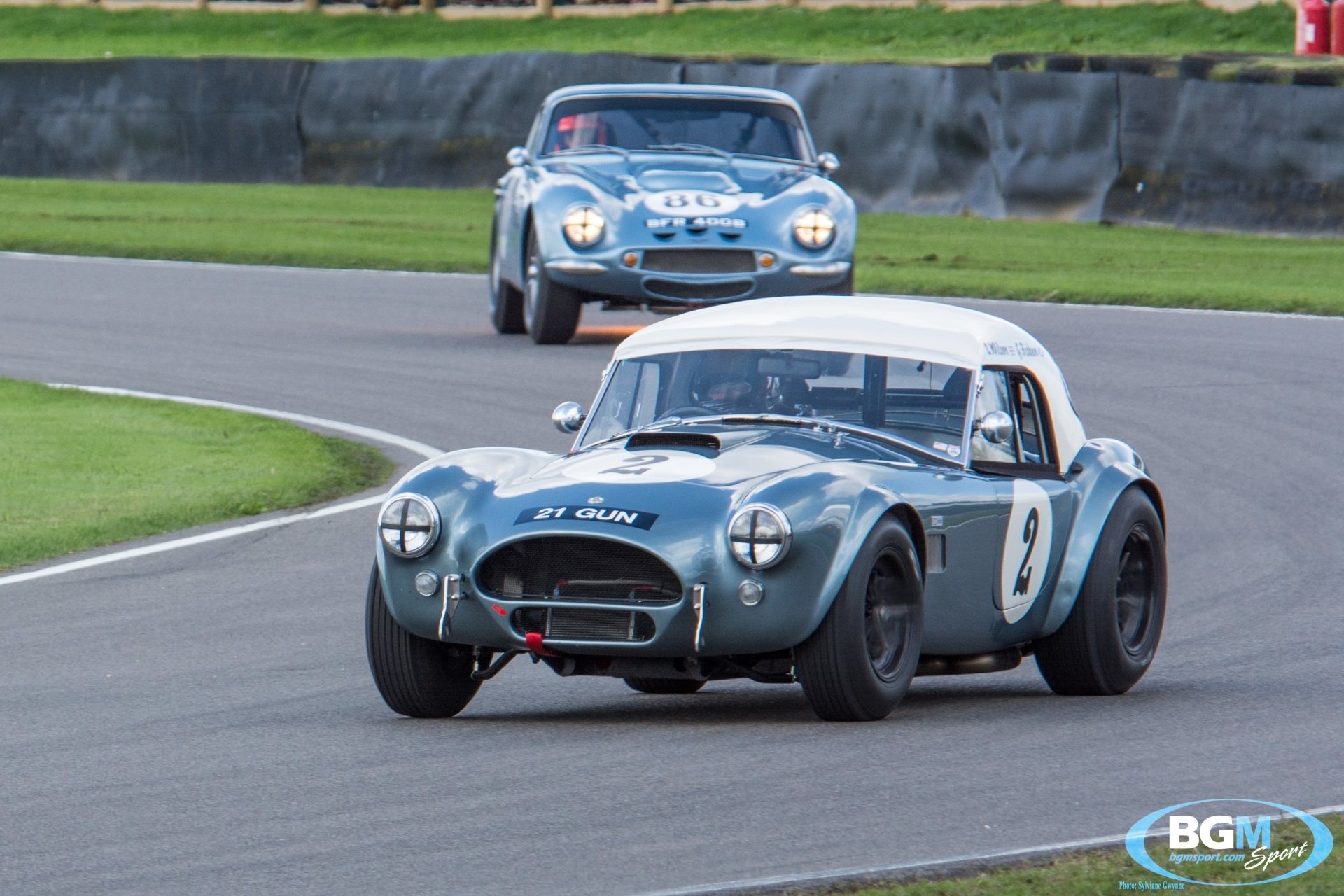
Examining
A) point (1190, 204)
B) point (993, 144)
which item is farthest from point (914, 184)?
point (1190, 204)

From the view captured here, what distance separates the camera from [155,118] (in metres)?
31.6

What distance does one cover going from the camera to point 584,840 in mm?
5367

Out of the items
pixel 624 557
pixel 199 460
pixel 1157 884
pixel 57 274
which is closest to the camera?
pixel 1157 884

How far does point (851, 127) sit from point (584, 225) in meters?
10.4

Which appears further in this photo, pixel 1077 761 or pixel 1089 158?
pixel 1089 158

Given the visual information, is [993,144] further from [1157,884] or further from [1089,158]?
[1157,884]

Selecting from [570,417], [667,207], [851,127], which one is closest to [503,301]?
[667,207]

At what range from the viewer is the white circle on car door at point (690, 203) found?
15.8 meters

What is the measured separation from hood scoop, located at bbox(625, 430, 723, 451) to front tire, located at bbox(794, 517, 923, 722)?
2.16 ft

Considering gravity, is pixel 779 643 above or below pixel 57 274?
above

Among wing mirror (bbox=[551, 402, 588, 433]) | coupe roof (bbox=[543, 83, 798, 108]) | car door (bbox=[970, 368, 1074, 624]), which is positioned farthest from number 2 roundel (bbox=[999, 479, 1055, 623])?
coupe roof (bbox=[543, 83, 798, 108])

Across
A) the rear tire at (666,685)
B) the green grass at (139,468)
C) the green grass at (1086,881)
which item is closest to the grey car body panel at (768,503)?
the rear tire at (666,685)

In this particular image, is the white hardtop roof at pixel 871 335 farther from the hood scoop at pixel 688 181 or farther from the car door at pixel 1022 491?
the hood scoop at pixel 688 181

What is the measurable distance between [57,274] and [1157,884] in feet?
58.6
